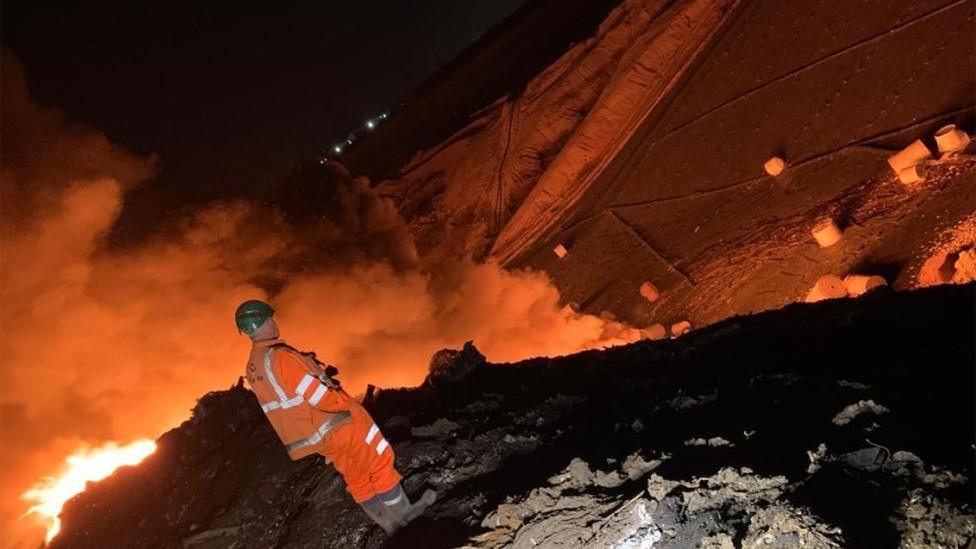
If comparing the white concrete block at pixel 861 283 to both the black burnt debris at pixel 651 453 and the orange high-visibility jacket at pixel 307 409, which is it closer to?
the black burnt debris at pixel 651 453

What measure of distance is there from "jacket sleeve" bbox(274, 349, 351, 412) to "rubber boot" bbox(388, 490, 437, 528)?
784 millimetres

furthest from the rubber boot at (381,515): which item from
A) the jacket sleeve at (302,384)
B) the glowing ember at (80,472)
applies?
the glowing ember at (80,472)

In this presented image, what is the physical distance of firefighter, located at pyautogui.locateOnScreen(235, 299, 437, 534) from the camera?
3.32 metres

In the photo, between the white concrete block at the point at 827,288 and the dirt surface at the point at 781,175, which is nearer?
the white concrete block at the point at 827,288

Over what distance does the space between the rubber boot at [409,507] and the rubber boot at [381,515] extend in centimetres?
2

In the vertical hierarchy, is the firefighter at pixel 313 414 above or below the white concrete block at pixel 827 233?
above

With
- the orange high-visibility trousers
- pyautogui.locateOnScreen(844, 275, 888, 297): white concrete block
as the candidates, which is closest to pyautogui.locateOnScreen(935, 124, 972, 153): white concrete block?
pyautogui.locateOnScreen(844, 275, 888, 297): white concrete block

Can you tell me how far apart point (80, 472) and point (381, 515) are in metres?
5.26

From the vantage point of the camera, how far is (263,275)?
10625mm

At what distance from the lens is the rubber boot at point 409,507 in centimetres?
376

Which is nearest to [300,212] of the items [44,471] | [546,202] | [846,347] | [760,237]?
[546,202]

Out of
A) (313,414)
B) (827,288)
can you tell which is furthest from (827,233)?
(313,414)

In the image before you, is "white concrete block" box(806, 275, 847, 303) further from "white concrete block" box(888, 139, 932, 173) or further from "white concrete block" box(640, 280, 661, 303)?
"white concrete block" box(640, 280, 661, 303)

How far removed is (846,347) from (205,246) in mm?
9697
